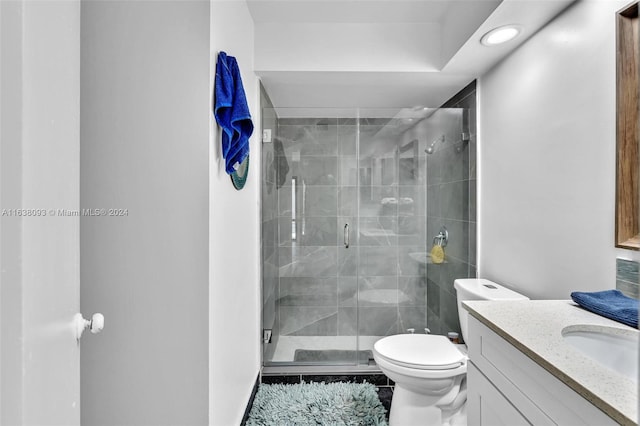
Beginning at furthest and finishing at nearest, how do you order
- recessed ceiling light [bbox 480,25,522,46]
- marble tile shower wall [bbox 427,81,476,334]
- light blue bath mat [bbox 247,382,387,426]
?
marble tile shower wall [bbox 427,81,476,334] < light blue bath mat [bbox 247,382,387,426] < recessed ceiling light [bbox 480,25,522,46]

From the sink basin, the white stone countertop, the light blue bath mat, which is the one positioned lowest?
the light blue bath mat

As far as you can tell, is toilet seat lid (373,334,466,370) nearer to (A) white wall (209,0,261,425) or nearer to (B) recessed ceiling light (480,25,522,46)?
(A) white wall (209,0,261,425)

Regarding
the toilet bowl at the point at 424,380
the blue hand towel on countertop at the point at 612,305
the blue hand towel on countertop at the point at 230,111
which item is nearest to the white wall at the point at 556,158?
the blue hand towel on countertop at the point at 612,305

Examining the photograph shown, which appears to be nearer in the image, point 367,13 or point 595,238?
point 595,238

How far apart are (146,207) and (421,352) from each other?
1.56 m

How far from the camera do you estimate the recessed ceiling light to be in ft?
5.66

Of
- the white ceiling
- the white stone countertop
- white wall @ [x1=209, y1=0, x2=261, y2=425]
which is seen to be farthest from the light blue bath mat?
the white ceiling

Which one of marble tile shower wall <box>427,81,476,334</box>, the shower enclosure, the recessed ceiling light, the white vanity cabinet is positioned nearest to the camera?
the white vanity cabinet

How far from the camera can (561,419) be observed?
30.8 inches

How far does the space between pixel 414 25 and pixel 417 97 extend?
644mm

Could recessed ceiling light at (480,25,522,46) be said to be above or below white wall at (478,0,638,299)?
above

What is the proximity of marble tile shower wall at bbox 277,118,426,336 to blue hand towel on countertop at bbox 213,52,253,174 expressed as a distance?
1.20 meters

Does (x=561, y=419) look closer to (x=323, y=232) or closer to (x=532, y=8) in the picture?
(x=532, y=8)
